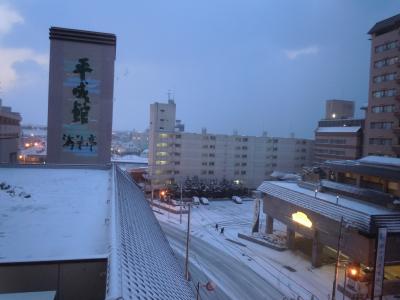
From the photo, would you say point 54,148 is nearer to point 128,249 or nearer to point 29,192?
point 29,192

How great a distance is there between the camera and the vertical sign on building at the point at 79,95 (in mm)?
33938

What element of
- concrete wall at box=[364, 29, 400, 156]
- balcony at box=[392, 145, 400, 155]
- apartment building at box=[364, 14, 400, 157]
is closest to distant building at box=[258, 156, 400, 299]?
balcony at box=[392, 145, 400, 155]

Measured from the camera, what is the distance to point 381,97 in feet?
161

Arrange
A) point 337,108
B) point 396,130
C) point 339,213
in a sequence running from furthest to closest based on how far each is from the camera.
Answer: point 337,108 < point 396,130 < point 339,213

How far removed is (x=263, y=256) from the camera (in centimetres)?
3394

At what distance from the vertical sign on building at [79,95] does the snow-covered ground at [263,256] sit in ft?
51.1

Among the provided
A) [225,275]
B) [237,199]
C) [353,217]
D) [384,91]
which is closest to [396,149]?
[384,91]

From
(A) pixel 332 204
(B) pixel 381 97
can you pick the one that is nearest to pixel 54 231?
(A) pixel 332 204

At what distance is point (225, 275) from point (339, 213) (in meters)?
10.5

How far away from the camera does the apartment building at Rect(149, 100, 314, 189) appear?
6925 centimetres

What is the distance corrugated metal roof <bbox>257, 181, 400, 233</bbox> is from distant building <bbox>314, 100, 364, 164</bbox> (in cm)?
2934

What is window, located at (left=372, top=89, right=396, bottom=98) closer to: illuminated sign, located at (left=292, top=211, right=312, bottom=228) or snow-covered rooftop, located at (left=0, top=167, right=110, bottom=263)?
illuminated sign, located at (left=292, top=211, right=312, bottom=228)

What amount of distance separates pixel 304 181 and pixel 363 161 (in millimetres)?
6631

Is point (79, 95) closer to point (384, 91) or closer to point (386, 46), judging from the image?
point (384, 91)
